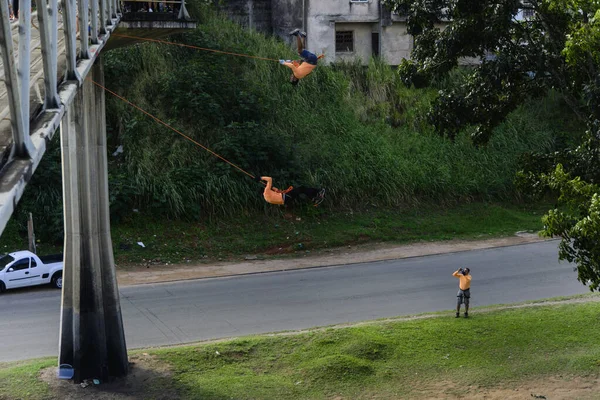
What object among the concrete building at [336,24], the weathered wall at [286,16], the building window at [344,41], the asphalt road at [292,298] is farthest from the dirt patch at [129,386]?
the building window at [344,41]

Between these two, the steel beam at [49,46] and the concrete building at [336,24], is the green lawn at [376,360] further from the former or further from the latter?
the concrete building at [336,24]

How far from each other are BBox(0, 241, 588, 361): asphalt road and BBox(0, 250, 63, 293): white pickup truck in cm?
23

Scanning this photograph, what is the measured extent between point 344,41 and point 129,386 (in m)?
20.6

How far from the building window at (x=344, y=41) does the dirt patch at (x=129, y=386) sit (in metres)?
19.7

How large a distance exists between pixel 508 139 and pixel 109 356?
18388 mm

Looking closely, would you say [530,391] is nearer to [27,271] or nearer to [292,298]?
[292,298]

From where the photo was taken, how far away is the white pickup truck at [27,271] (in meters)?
16.9

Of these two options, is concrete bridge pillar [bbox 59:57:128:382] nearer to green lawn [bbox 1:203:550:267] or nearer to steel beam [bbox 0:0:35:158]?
steel beam [bbox 0:0:35:158]

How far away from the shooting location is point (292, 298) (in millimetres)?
16500

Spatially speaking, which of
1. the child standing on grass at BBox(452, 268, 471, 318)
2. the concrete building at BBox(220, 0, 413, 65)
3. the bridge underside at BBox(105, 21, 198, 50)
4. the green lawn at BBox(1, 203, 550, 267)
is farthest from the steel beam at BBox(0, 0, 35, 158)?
the concrete building at BBox(220, 0, 413, 65)

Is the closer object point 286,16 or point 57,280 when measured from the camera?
point 57,280

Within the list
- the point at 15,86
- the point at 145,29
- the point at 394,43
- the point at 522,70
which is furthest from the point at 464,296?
the point at 394,43

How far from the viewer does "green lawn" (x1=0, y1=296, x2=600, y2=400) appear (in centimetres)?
1145

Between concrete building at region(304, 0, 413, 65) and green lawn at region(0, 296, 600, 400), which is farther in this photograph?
concrete building at region(304, 0, 413, 65)
